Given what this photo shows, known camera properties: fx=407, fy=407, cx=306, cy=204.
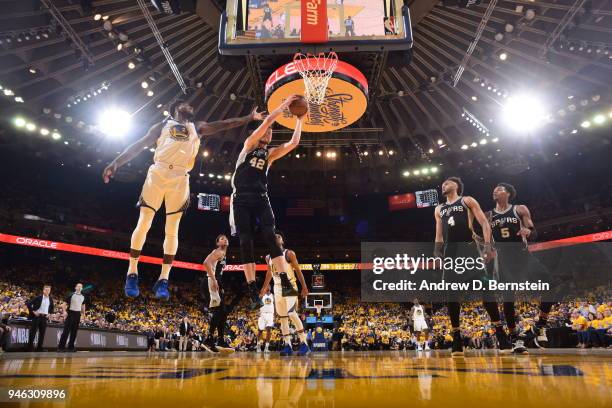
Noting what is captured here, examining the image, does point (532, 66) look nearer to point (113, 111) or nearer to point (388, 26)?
point (388, 26)

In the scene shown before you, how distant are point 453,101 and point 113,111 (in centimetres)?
1283

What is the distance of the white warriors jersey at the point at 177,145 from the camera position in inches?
201

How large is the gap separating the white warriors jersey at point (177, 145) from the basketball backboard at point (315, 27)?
1.73 m

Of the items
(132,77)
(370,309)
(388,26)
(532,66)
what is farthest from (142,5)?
(370,309)

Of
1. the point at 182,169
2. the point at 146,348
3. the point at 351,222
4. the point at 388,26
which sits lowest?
the point at 146,348

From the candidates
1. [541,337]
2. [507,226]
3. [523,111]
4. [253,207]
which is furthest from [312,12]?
[523,111]

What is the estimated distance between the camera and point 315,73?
9.77 metres

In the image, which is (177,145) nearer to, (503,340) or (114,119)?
(503,340)

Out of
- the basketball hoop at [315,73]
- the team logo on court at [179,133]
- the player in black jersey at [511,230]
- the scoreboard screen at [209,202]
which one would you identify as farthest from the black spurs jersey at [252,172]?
the scoreboard screen at [209,202]

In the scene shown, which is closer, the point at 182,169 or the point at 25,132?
the point at 182,169

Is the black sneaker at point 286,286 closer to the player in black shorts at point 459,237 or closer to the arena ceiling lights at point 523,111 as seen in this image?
the player in black shorts at point 459,237

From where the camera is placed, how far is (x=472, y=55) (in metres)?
12.7

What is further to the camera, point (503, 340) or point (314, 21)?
point (314, 21)

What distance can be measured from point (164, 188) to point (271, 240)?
4.91ft
